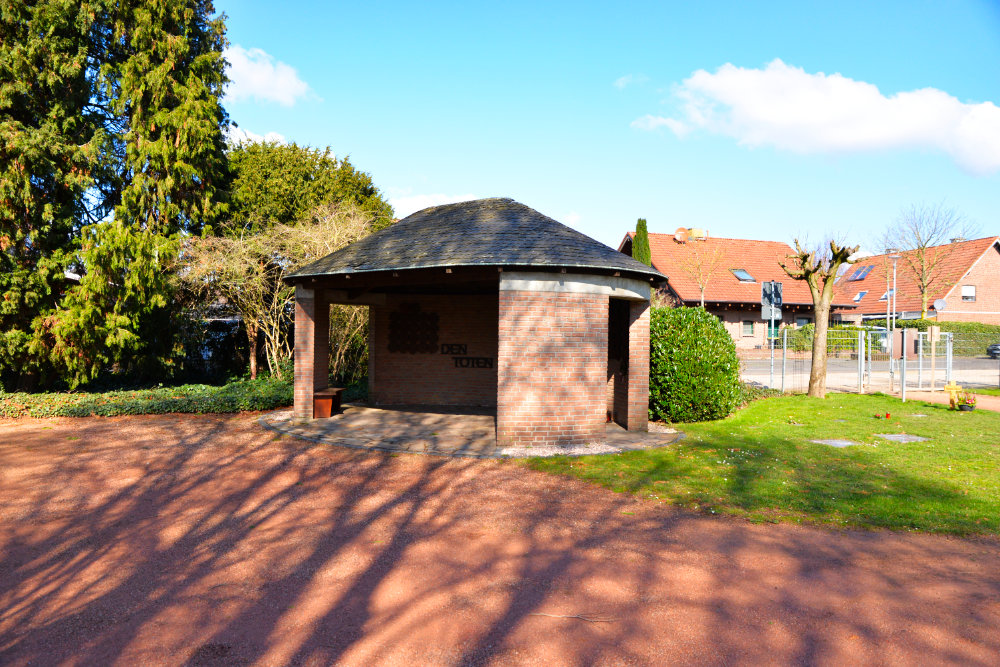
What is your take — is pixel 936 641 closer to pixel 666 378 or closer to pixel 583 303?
pixel 583 303

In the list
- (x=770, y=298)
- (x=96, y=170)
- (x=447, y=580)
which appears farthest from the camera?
(x=770, y=298)

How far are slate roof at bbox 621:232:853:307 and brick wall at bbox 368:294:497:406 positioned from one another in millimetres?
22994

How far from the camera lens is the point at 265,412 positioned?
14.0 meters

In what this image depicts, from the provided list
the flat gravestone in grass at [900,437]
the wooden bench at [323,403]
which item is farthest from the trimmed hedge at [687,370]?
the wooden bench at [323,403]

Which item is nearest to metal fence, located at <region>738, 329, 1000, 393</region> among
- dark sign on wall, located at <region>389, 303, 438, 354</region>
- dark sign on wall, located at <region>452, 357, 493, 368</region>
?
dark sign on wall, located at <region>452, 357, 493, 368</region>

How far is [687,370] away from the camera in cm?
1253

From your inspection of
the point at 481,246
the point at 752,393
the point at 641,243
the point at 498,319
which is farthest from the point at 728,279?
→ the point at 481,246

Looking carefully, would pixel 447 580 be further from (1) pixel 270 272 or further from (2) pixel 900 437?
(1) pixel 270 272

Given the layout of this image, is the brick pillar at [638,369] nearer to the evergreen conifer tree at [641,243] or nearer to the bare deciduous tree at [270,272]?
the bare deciduous tree at [270,272]

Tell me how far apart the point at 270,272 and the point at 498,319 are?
889 centimetres

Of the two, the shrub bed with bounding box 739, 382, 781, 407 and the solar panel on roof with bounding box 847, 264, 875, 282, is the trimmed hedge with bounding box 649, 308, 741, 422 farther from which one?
the solar panel on roof with bounding box 847, 264, 875, 282

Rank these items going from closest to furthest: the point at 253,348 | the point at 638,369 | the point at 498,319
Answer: the point at 638,369, the point at 498,319, the point at 253,348

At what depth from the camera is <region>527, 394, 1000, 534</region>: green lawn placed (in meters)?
6.67

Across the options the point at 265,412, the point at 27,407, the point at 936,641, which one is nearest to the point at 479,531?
the point at 936,641
